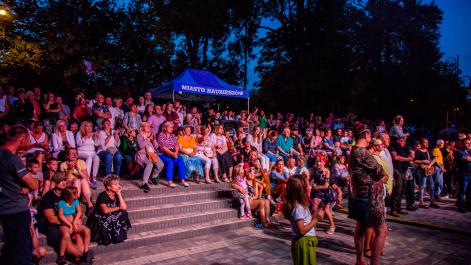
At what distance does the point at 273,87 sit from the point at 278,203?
1368 cm

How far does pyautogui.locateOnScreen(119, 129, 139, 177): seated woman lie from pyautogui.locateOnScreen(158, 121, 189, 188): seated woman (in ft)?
2.28

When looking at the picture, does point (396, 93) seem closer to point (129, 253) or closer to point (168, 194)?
point (168, 194)

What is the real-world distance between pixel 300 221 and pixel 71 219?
3.73 metres

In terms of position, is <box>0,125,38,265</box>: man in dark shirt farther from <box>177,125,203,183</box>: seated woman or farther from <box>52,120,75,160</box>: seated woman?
<box>177,125,203,183</box>: seated woman

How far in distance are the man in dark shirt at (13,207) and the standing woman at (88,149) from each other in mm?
3553

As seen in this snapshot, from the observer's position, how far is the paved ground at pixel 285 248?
489cm

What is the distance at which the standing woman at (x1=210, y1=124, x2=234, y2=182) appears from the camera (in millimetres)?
9031

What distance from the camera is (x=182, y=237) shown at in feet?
19.5

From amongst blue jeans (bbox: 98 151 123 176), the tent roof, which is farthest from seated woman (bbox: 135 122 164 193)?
the tent roof

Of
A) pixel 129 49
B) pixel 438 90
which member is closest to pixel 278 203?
pixel 129 49

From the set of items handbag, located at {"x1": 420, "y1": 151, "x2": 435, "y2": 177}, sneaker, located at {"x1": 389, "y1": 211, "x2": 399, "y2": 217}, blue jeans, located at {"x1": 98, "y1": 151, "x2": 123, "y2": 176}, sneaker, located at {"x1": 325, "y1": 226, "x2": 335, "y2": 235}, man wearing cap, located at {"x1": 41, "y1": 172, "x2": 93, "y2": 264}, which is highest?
blue jeans, located at {"x1": 98, "y1": 151, "x2": 123, "y2": 176}

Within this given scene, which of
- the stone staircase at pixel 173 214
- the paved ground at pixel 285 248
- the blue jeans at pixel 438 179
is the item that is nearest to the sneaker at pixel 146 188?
the stone staircase at pixel 173 214

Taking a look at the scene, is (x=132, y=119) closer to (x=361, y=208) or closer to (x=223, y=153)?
(x=223, y=153)

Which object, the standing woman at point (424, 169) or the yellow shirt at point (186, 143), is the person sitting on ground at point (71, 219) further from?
the standing woman at point (424, 169)
